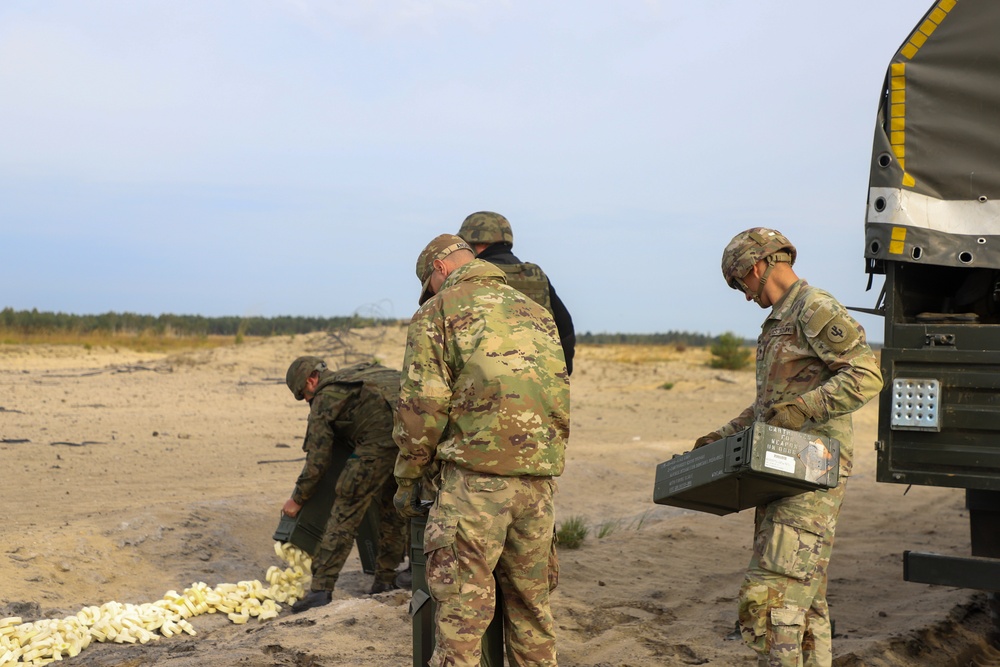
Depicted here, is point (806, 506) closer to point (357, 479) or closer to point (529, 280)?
point (529, 280)

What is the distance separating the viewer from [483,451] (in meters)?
3.91

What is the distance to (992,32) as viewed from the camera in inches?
190

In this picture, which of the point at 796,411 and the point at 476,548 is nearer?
the point at 476,548

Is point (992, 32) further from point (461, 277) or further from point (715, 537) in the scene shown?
point (715, 537)

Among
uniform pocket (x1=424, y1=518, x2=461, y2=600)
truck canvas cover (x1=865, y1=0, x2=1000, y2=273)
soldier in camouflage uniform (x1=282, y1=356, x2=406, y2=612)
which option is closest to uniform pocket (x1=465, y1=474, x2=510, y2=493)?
uniform pocket (x1=424, y1=518, x2=461, y2=600)

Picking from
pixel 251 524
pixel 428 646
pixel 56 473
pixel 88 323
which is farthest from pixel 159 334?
pixel 428 646

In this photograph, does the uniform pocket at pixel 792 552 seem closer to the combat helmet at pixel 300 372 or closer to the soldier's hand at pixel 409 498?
the soldier's hand at pixel 409 498

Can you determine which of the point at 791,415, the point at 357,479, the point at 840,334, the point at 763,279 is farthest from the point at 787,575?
the point at 357,479

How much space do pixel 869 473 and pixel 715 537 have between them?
19.6ft

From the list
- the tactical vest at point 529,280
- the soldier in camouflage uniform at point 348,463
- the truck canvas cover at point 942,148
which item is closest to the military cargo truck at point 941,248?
the truck canvas cover at point 942,148

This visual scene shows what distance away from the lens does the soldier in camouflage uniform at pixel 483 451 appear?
12.8 feet

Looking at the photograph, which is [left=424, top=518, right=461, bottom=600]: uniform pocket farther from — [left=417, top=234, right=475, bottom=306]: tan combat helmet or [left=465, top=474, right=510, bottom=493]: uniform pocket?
[left=417, top=234, right=475, bottom=306]: tan combat helmet

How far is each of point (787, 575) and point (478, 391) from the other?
4.66ft

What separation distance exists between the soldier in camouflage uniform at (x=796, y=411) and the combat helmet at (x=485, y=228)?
2115 mm
